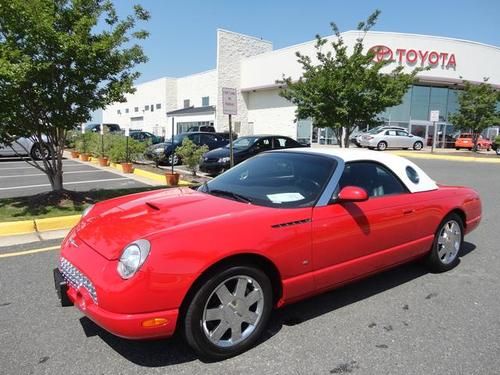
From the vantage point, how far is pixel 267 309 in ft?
10.5

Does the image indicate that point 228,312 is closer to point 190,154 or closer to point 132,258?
point 132,258

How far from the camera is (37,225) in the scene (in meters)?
6.40

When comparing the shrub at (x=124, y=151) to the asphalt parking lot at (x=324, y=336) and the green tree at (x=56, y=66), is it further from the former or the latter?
the asphalt parking lot at (x=324, y=336)

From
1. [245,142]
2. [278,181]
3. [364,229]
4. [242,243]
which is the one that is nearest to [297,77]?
[245,142]

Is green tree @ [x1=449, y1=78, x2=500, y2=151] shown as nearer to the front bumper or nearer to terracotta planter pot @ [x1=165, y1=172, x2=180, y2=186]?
terracotta planter pot @ [x1=165, y1=172, x2=180, y2=186]

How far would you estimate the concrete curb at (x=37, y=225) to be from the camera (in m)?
6.17

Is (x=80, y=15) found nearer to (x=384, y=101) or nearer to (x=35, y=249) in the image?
(x=35, y=249)

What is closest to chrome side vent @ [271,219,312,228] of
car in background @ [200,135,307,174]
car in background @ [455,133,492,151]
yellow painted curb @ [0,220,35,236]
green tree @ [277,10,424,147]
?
yellow painted curb @ [0,220,35,236]

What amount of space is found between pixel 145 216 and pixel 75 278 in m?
0.66

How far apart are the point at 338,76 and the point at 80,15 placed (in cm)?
803

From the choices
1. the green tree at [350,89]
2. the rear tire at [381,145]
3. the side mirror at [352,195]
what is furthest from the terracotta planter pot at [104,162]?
the rear tire at [381,145]

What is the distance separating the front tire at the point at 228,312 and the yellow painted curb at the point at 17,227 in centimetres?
452

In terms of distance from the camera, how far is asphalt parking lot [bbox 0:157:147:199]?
A: 10.4m

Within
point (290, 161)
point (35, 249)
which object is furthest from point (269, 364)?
point (35, 249)
